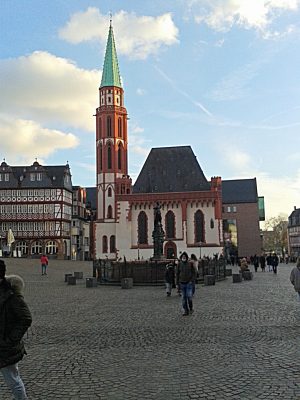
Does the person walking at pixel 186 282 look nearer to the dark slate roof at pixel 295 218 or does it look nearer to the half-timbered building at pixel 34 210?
the half-timbered building at pixel 34 210

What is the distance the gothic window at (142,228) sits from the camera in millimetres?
60125

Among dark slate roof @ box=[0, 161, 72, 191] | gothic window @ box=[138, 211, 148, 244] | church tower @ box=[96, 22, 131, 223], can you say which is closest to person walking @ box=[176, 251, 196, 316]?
gothic window @ box=[138, 211, 148, 244]

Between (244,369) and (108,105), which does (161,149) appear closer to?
(108,105)

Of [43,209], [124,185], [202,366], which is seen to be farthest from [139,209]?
[202,366]

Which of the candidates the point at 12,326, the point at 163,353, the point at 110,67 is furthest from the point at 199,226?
the point at 12,326

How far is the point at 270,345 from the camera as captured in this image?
913cm

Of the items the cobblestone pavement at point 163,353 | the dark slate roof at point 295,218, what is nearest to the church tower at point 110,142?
the cobblestone pavement at point 163,353

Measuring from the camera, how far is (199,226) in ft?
195

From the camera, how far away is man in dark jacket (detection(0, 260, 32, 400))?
488cm

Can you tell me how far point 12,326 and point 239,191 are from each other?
93117mm

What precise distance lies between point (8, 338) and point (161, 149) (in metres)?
62.7

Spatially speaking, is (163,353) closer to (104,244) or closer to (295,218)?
(104,244)

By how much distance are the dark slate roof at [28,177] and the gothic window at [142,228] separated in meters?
25.0

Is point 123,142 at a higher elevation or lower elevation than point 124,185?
higher
